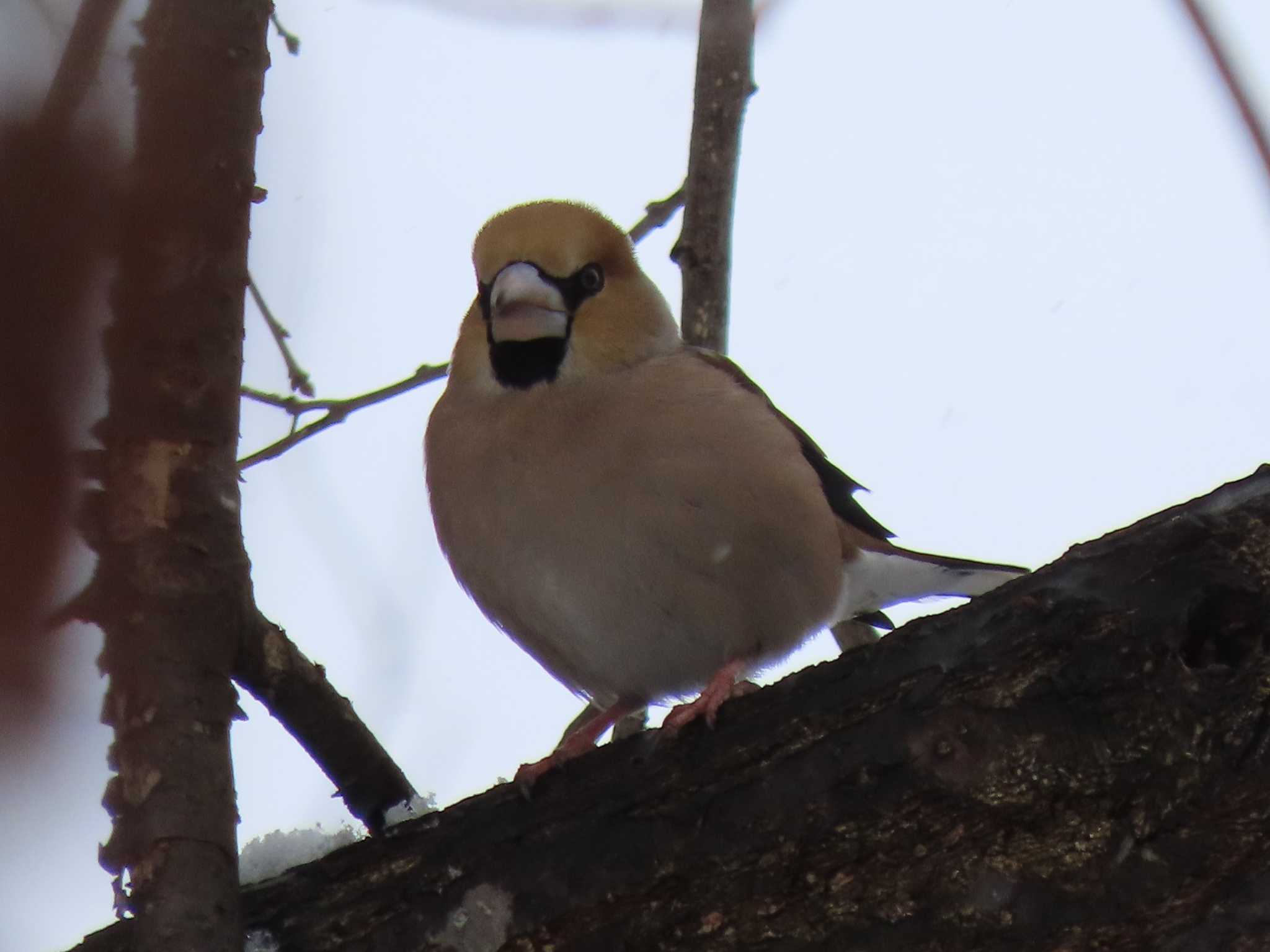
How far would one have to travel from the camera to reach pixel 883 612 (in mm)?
4137

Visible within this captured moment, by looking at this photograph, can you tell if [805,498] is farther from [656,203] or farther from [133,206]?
[133,206]

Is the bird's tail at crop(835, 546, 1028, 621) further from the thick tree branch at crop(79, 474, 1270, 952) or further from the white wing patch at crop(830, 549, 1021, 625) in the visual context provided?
the thick tree branch at crop(79, 474, 1270, 952)

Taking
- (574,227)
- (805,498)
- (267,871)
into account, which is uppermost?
(574,227)

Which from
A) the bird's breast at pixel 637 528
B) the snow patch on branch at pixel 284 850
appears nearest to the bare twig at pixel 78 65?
the snow patch on branch at pixel 284 850

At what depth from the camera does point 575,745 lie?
3160 mm

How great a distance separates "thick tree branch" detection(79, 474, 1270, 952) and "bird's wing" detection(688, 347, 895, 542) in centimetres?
139

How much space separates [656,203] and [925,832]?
2266mm

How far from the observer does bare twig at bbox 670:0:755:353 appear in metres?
3.78

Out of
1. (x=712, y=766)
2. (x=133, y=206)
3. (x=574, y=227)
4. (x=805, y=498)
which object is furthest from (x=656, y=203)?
(x=133, y=206)

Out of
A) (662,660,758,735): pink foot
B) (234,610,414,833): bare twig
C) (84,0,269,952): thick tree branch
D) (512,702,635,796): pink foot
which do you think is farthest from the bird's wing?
(84,0,269,952): thick tree branch

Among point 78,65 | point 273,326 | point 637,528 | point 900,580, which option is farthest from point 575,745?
point 78,65

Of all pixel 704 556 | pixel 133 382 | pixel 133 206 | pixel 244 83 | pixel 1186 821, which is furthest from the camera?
pixel 704 556

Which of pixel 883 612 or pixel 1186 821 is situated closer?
pixel 1186 821

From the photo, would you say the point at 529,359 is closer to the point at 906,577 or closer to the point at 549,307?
the point at 549,307
